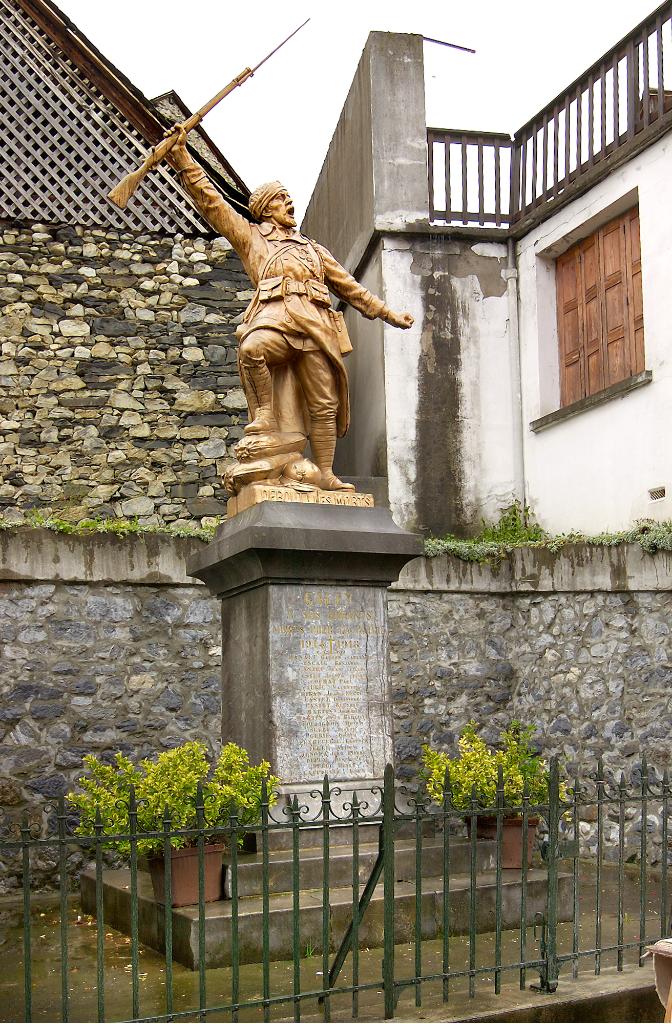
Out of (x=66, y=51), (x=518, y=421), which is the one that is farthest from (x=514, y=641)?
(x=66, y=51)

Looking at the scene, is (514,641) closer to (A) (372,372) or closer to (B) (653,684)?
(B) (653,684)

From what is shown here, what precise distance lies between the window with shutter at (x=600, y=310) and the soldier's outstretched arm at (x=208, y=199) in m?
4.47

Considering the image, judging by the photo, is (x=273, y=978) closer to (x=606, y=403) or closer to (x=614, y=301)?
(x=606, y=403)

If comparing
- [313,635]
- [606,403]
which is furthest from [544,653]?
[313,635]

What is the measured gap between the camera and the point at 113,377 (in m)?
13.0

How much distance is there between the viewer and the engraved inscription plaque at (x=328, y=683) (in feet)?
22.1

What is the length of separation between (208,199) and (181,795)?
371 centimetres

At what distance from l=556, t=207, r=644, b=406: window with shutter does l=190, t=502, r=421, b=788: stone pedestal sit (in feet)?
15.1

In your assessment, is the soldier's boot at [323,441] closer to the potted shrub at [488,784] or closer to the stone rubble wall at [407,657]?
the potted shrub at [488,784]

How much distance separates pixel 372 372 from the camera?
40.1 ft

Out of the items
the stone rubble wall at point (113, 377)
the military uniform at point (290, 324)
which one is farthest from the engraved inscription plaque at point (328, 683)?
the stone rubble wall at point (113, 377)

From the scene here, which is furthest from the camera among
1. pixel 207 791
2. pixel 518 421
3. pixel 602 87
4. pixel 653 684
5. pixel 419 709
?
pixel 518 421

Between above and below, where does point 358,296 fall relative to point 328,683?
above

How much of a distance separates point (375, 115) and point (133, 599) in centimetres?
582
